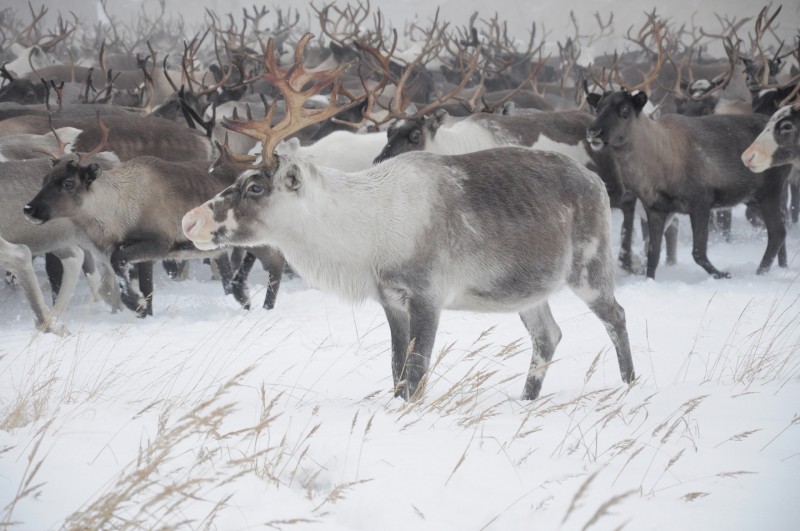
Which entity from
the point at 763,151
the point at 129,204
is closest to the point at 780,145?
the point at 763,151

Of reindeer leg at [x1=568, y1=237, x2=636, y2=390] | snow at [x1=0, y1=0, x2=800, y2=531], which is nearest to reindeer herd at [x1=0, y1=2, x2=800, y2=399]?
reindeer leg at [x1=568, y1=237, x2=636, y2=390]

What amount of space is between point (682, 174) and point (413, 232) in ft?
13.1

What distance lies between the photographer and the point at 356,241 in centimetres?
366

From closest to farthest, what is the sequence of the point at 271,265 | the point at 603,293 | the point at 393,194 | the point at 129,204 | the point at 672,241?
1. the point at 393,194
2. the point at 603,293
3. the point at 129,204
4. the point at 271,265
5. the point at 672,241

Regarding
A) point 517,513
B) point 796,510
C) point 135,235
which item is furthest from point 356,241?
point 135,235

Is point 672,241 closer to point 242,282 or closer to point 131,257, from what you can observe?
point 242,282

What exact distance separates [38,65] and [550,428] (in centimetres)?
1420

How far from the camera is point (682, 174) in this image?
6965mm

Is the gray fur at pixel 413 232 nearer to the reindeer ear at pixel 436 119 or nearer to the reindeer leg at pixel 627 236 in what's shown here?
A: the reindeer ear at pixel 436 119

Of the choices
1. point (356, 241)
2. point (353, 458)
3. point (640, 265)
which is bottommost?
point (640, 265)

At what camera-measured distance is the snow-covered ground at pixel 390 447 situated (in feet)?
7.00

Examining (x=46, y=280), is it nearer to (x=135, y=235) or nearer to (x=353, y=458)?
(x=135, y=235)

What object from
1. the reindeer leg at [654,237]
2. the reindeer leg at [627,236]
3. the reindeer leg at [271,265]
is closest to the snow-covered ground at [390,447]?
the reindeer leg at [271,265]

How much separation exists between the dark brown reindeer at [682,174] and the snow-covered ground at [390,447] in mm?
2151
